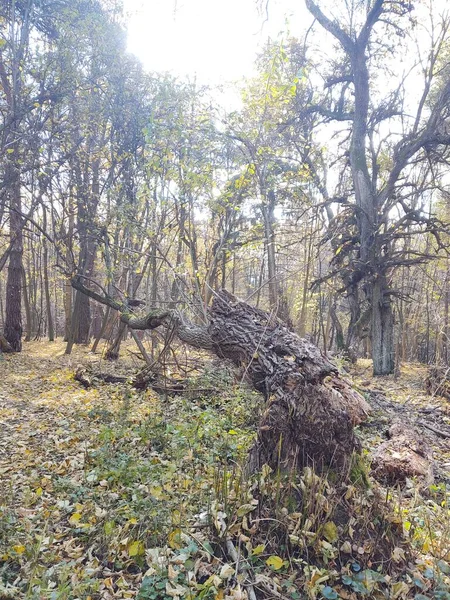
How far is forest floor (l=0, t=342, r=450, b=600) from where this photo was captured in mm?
2109

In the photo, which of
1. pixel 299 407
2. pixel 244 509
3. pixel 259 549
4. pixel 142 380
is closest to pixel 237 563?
pixel 259 549

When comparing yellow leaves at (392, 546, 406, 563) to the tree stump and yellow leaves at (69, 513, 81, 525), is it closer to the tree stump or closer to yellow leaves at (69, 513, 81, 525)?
the tree stump

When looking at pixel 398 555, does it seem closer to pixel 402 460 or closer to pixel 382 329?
pixel 402 460

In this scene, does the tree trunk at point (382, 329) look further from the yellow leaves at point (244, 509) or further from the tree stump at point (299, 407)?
the yellow leaves at point (244, 509)

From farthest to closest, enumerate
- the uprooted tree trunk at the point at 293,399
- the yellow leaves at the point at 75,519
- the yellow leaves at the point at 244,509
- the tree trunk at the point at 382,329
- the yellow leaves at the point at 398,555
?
the tree trunk at the point at 382,329
the uprooted tree trunk at the point at 293,399
the yellow leaves at the point at 75,519
the yellow leaves at the point at 244,509
the yellow leaves at the point at 398,555

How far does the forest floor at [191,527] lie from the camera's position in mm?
2109

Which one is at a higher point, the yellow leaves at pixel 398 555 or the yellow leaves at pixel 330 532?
the yellow leaves at pixel 330 532

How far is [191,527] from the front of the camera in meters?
2.54

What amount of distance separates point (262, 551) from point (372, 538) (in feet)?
2.20

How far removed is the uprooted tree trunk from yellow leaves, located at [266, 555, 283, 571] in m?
0.63

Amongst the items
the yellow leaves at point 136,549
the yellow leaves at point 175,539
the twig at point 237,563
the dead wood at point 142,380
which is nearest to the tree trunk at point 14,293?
the dead wood at point 142,380

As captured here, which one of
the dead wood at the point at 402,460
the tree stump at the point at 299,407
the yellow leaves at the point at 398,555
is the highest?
the tree stump at the point at 299,407

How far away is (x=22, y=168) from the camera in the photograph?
6.67 metres

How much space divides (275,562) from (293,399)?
1102mm
